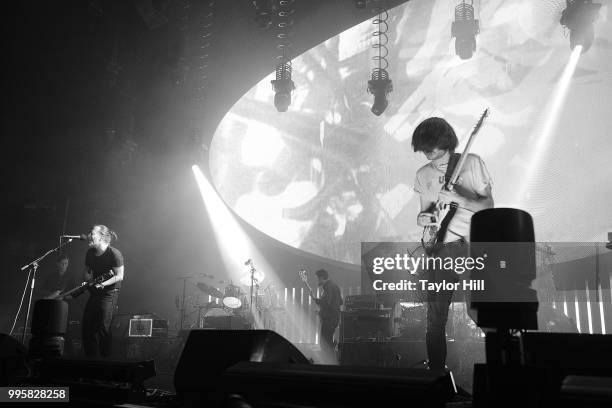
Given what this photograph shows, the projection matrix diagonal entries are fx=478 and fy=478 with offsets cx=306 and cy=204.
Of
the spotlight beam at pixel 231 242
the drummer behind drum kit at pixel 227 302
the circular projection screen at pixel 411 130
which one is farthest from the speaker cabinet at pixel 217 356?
the spotlight beam at pixel 231 242

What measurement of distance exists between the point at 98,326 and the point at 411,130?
17.8 ft

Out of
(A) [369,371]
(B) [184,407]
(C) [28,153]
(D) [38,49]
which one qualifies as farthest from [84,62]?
(A) [369,371]

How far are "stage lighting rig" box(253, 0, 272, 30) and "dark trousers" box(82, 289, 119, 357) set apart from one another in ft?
13.5

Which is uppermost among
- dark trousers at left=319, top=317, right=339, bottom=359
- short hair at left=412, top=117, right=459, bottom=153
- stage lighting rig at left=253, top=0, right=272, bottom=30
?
stage lighting rig at left=253, top=0, right=272, bottom=30

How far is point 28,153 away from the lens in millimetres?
7594

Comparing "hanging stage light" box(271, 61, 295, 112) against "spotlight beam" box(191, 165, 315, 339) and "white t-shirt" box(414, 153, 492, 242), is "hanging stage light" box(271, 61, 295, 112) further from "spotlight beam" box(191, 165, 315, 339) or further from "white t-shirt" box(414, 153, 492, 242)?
"white t-shirt" box(414, 153, 492, 242)

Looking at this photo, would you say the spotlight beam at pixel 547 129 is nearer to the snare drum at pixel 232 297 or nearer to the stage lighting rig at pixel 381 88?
Answer: the stage lighting rig at pixel 381 88

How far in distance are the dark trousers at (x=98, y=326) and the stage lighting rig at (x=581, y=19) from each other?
6.39m

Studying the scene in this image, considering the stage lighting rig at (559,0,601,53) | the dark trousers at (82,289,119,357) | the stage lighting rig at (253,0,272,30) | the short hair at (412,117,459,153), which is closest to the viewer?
the short hair at (412,117,459,153)

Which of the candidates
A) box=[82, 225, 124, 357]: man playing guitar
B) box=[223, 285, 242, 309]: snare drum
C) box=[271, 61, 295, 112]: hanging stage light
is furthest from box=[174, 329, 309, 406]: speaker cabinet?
box=[223, 285, 242, 309]: snare drum

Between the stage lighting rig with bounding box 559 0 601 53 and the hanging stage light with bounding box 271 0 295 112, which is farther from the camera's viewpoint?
the hanging stage light with bounding box 271 0 295 112

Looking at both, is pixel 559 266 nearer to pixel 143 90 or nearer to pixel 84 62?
pixel 143 90

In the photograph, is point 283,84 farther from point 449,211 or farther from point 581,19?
point 449,211

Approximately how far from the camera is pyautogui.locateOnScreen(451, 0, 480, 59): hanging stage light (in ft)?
21.9
